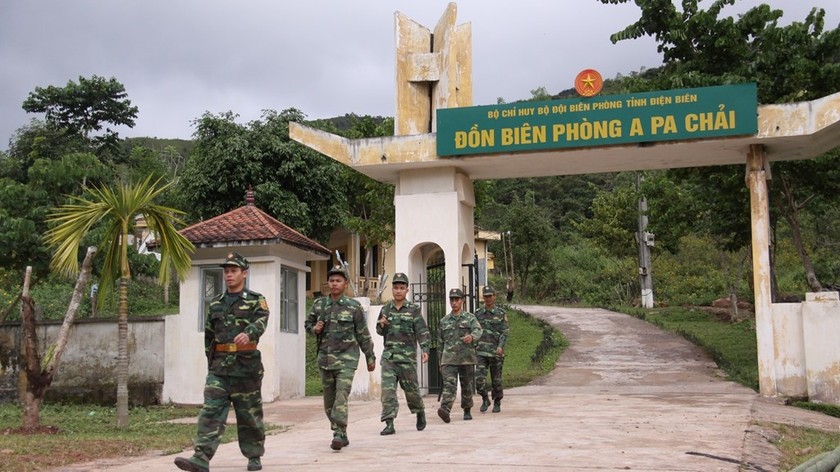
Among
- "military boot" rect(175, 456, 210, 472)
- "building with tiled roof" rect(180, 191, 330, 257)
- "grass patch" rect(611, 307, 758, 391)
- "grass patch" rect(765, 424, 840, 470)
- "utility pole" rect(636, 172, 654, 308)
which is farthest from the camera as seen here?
"utility pole" rect(636, 172, 654, 308)

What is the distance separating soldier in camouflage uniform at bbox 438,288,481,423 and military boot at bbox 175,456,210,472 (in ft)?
15.1

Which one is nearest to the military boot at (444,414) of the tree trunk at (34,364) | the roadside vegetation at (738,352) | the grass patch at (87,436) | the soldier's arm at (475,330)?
the soldier's arm at (475,330)

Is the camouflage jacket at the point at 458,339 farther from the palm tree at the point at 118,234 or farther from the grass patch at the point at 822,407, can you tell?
the grass patch at the point at 822,407

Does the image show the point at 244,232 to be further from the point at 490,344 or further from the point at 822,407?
the point at 822,407

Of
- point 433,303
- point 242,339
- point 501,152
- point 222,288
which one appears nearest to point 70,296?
point 222,288

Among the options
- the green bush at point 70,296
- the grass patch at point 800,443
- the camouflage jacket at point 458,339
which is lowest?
the grass patch at point 800,443

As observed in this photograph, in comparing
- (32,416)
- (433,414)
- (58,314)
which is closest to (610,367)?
(433,414)

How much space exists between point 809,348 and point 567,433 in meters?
5.67

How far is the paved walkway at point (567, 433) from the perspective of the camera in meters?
7.12

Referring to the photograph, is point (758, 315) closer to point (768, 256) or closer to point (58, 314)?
point (768, 256)

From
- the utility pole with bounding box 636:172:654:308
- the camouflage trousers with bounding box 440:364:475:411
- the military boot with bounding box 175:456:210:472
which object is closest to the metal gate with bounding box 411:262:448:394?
the camouflage trousers with bounding box 440:364:475:411

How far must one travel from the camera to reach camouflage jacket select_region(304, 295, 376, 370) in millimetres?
8352

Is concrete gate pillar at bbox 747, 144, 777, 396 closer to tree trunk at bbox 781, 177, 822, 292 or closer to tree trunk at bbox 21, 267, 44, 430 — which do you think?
tree trunk at bbox 781, 177, 822, 292

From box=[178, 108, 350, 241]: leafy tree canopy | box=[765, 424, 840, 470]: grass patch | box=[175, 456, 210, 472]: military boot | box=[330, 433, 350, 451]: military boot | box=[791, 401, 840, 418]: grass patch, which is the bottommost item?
box=[791, 401, 840, 418]: grass patch
